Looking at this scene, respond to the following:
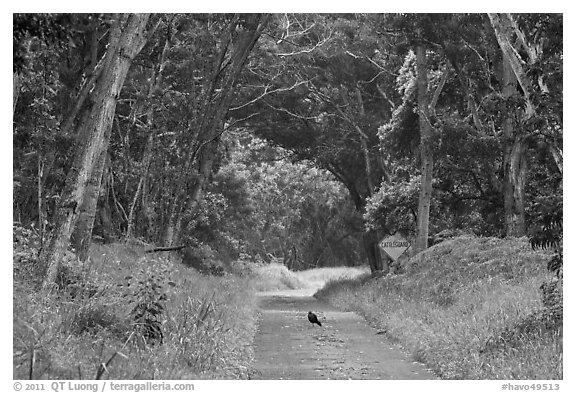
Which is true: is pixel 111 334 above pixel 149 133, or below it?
below

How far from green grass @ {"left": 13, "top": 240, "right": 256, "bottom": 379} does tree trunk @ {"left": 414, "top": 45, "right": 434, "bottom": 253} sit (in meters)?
15.1

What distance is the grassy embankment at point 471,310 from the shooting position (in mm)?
11430

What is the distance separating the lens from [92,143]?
13359 mm

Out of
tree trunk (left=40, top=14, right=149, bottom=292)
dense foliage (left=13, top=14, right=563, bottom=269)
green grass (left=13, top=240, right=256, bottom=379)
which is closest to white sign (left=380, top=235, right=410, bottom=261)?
dense foliage (left=13, top=14, right=563, bottom=269)

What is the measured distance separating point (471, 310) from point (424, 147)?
12.8 meters

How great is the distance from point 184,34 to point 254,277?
23.2 meters

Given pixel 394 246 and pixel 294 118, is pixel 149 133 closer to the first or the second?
pixel 394 246

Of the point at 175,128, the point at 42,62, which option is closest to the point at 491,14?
the point at 42,62

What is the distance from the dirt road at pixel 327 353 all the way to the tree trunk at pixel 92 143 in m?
3.38

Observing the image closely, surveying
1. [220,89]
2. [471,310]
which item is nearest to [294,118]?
[220,89]

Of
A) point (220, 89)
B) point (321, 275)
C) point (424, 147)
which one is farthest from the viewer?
point (321, 275)

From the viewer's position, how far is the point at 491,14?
1580cm

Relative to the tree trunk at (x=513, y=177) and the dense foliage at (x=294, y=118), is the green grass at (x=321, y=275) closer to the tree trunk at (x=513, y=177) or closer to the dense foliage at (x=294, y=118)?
the dense foliage at (x=294, y=118)

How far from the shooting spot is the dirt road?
12.2 meters
